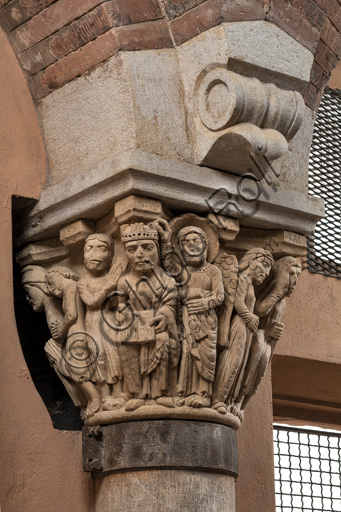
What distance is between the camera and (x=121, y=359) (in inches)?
117

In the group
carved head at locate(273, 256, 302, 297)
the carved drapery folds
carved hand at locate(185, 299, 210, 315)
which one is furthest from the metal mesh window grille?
carved hand at locate(185, 299, 210, 315)

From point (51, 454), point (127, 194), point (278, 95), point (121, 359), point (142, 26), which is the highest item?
point (142, 26)

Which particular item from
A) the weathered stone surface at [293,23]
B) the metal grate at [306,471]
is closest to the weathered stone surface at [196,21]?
the weathered stone surface at [293,23]

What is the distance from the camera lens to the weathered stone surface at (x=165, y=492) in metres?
2.87

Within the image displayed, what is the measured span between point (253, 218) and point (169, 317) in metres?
0.44

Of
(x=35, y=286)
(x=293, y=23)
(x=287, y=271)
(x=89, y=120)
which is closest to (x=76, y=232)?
(x=35, y=286)

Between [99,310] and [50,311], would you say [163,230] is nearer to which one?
[99,310]

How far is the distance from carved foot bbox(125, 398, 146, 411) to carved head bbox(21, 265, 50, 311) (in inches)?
17.3

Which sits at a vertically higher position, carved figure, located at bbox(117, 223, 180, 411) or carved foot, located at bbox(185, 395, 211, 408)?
carved figure, located at bbox(117, 223, 180, 411)

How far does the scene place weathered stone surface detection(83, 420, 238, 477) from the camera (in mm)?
2914

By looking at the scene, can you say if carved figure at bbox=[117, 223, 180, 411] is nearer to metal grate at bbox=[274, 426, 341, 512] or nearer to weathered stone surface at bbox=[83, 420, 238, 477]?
weathered stone surface at bbox=[83, 420, 238, 477]

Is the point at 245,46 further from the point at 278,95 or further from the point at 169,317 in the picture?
the point at 169,317

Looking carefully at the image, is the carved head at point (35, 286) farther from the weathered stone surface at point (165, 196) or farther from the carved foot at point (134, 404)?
the carved foot at point (134, 404)

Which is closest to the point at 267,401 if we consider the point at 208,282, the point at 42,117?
the point at 208,282
